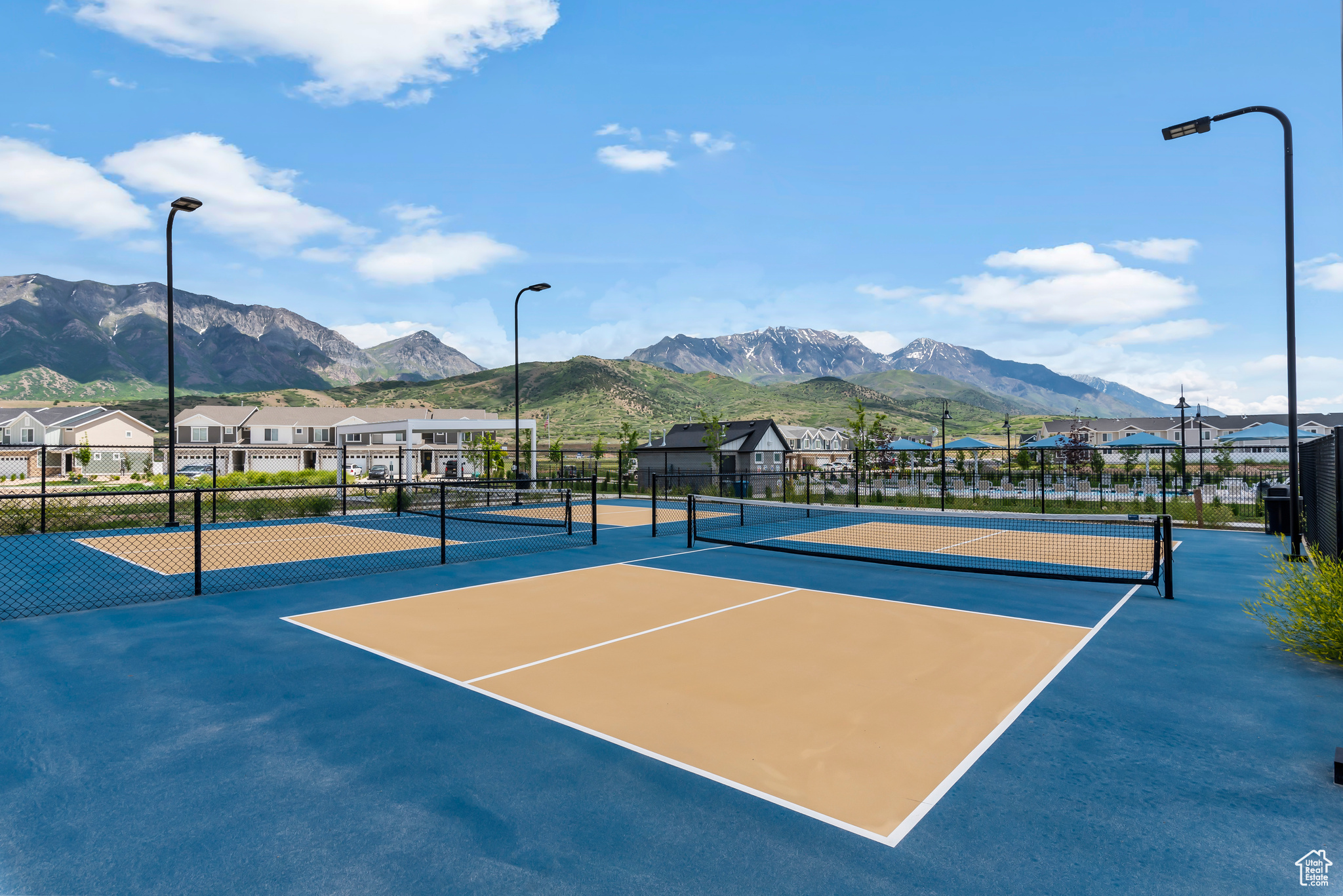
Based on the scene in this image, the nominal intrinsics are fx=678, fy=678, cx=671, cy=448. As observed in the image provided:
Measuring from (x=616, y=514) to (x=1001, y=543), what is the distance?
13115 millimetres

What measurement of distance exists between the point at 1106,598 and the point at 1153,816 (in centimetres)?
719

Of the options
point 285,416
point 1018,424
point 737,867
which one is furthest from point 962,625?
point 1018,424

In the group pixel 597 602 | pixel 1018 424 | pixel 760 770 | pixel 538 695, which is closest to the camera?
pixel 760 770

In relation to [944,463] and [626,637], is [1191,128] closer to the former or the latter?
[626,637]

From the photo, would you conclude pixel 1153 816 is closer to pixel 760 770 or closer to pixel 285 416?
pixel 760 770

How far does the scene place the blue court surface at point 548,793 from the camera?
3402 millimetres

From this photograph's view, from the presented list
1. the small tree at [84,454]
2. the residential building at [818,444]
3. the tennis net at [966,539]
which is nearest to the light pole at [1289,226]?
the tennis net at [966,539]

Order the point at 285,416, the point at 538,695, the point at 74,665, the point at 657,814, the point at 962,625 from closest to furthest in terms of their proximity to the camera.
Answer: the point at 657,814, the point at 538,695, the point at 74,665, the point at 962,625, the point at 285,416

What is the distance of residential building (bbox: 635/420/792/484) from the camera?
44.8 metres

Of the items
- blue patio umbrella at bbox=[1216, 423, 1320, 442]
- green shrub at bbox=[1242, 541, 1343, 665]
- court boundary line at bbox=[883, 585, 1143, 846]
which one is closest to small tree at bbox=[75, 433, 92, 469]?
court boundary line at bbox=[883, 585, 1143, 846]

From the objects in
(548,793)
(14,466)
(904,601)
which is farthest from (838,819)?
(14,466)

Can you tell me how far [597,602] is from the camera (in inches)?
383

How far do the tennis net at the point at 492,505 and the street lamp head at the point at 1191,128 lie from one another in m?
15.9

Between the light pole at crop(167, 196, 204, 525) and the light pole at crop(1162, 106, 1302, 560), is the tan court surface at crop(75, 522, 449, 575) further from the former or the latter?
the light pole at crop(1162, 106, 1302, 560)
